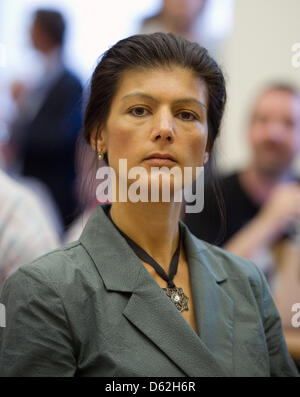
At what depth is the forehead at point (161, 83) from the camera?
117cm

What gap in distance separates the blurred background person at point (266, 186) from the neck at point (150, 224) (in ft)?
3.55

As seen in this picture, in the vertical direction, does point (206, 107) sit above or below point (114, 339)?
above

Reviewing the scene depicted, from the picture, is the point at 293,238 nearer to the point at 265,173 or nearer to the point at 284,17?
the point at 265,173

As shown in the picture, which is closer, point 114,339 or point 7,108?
point 114,339

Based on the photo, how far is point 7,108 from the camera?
9.07ft

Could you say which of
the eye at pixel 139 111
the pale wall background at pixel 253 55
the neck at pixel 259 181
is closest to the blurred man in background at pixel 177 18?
the pale wall background at pixel 253 55

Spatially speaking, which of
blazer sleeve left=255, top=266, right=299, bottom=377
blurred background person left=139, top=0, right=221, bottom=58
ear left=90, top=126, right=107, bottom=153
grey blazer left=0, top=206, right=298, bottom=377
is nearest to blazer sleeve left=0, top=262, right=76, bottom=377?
grey blazer left=0, top=206, right=298, bottom=377

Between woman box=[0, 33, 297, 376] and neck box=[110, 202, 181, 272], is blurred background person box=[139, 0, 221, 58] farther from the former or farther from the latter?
neck box=[110, 202, 181, 272]

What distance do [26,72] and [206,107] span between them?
1736mm

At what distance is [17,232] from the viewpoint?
5.01 ft

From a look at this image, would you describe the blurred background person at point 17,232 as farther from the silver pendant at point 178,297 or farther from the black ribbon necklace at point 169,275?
the silver pendant at point 178,297

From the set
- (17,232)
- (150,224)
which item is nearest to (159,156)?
(150,224)

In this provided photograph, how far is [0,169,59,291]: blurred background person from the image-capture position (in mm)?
1496
